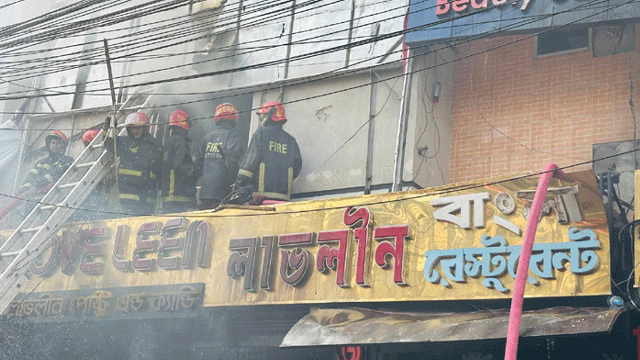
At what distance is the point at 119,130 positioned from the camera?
1515cm

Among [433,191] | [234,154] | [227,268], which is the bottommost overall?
[227,268]

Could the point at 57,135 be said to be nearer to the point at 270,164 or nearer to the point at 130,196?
the point at 130,196

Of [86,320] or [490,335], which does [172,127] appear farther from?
[490,335]

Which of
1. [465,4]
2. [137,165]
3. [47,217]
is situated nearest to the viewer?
[465,4]

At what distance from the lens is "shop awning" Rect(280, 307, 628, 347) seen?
895 cm

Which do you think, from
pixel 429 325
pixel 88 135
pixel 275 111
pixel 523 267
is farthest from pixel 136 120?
pixel 523 267

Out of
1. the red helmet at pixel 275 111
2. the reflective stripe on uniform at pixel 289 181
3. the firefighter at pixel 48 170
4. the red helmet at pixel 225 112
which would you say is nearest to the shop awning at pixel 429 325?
the reflective stripe on uniform at pixel 289 181

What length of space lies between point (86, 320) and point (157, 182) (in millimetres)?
2565

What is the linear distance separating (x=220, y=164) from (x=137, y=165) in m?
1.47

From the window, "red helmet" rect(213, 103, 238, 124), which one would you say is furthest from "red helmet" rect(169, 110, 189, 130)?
the window

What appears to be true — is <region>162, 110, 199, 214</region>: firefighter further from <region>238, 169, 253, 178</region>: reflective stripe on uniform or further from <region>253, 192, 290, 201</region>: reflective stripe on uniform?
Result: <region>253, 192, 290, 201</region>: reflective stripe on uniform

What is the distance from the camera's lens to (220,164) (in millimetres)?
14055

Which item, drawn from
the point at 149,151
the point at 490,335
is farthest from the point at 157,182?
the point at 490,335

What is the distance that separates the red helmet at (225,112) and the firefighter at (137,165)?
1.17m
